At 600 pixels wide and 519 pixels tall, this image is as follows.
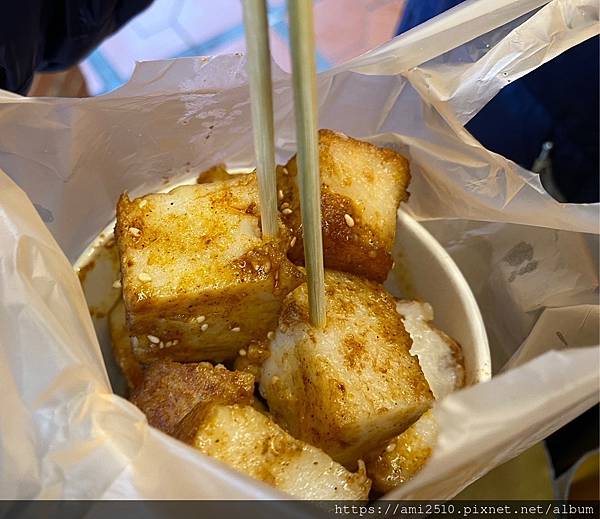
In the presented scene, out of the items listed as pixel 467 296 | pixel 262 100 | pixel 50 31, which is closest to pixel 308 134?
pixel 262 100

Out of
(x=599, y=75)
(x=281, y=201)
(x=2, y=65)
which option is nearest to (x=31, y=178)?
(x=2, y=65)

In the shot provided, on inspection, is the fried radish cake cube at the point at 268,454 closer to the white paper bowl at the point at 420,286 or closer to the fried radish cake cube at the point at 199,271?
the fried radish cake cube at the point at 199,271

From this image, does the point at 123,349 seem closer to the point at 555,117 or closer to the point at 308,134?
the point at 308,134

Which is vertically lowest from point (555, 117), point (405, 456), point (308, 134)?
point (405, 456)

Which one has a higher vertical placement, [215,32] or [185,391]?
[215,32]

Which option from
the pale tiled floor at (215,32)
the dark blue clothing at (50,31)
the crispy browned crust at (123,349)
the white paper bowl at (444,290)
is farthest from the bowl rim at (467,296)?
the pale tiled floor at (215,32)

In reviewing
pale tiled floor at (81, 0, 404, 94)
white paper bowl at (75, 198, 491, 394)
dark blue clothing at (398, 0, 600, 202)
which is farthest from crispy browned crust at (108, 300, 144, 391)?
pale tiled floor at (81, 0, 404, 94)

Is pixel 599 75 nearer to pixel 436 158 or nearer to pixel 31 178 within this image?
pixel 436 158
